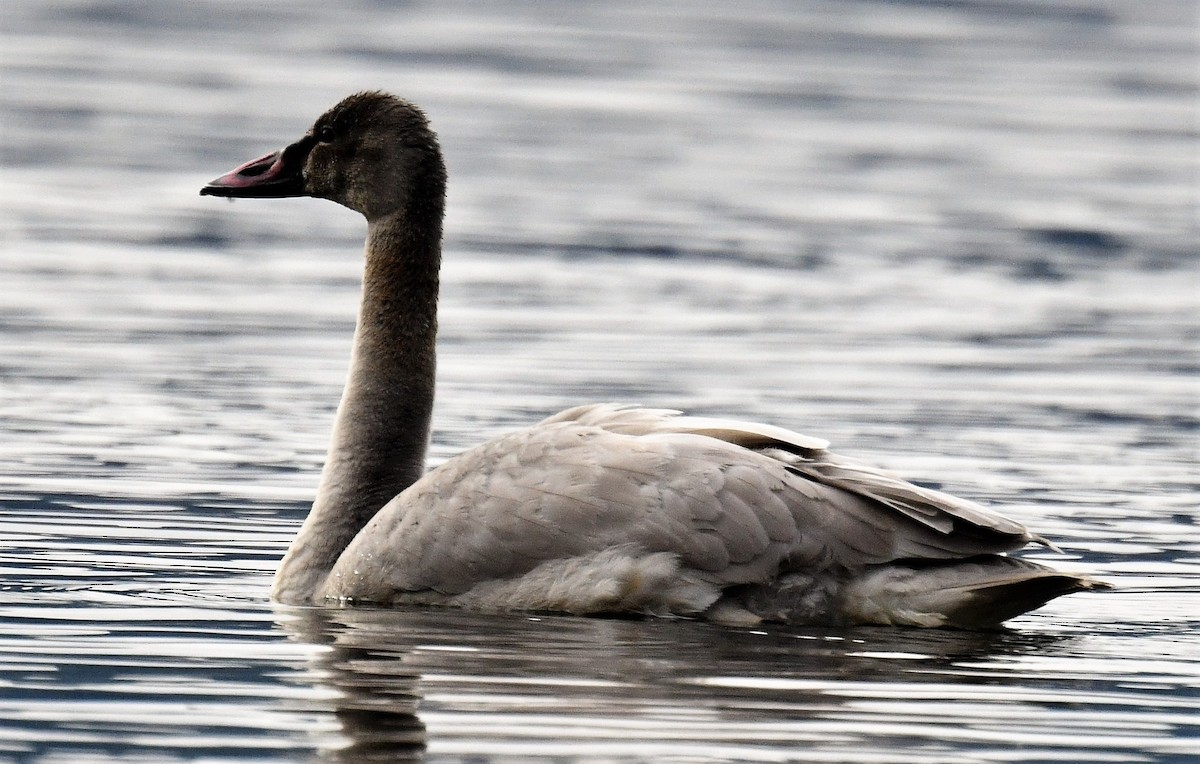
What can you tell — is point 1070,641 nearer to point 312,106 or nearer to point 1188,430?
point 1188,430

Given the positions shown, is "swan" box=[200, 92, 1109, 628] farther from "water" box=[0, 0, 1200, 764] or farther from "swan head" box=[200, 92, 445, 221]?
"swan head" box=[200, 92, 445, 221]

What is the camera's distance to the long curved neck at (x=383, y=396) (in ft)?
37.4

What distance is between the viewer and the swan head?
11.9 meters

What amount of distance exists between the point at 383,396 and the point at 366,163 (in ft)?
3.58

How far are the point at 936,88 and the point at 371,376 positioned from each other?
26.3 metres

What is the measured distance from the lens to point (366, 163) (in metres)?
12.0

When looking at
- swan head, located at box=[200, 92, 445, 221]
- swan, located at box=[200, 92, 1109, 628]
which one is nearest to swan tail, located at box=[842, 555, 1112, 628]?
swan, located at box=[200, 92, 1109, 628]

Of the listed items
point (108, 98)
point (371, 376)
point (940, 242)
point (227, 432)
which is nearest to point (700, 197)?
point (940, 242)

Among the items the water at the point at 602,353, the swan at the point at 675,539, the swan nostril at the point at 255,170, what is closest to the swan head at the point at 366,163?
the swan nostril at the point at 255,170

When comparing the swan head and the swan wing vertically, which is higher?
the swan head

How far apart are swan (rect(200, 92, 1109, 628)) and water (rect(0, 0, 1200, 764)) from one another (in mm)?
157

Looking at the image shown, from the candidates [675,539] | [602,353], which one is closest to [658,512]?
[675,539]

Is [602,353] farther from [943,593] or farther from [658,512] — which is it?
[943,593]

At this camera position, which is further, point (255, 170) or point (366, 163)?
point (255, 170)
